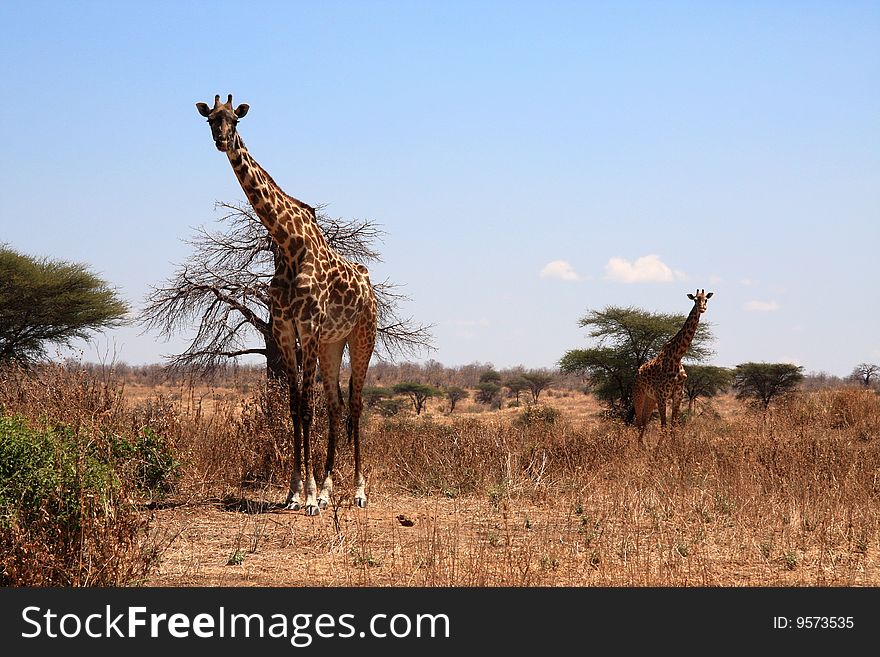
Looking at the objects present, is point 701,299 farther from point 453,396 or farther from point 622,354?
point 453,396

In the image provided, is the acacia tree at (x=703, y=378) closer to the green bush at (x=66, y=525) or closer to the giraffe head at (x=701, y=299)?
the giraffe head at (x=701, y=299)

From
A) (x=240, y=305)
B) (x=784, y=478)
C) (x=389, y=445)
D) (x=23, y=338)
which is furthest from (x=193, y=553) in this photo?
(x=23, y=338)

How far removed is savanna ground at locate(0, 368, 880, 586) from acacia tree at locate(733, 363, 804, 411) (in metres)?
22.1

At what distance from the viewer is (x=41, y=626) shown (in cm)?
572

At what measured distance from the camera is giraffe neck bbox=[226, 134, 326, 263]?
1016 cm

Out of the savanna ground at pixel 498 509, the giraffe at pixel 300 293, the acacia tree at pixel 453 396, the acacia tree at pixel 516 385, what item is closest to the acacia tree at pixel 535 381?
the acacia tree at pixel 516 385

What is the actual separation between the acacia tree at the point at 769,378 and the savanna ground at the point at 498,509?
22.1m

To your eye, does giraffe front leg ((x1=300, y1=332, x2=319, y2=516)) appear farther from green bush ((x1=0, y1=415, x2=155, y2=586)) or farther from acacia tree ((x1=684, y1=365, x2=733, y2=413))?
acacia tree ((x1=684, y1=365, x2=733, y2=413))

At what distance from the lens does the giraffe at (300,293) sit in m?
10.1

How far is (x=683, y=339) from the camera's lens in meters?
18.0

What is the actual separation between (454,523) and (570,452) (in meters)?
4.15

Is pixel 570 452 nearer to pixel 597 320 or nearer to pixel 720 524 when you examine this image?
pixel 720 524

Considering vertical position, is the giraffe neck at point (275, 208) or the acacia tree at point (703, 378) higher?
the giraffe neck at point (275, 208)

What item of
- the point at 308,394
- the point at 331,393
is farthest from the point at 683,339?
the point at 308,394
